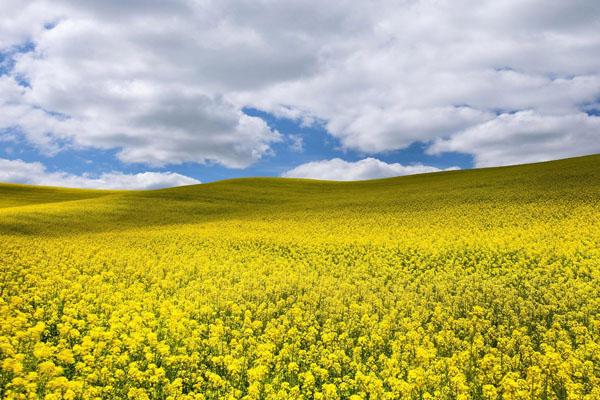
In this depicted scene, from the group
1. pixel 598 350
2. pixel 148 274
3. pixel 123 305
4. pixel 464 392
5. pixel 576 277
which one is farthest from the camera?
pixel 148 274

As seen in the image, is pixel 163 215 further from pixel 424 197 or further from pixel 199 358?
pixel 199 358

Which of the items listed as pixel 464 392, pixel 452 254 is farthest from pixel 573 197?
pixel 464 392

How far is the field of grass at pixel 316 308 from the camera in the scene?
7312 mm

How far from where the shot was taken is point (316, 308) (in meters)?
11.9

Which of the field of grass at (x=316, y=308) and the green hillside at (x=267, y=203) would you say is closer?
the field of grass at (x=316, y=308)

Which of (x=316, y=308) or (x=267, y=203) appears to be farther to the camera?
(x=267, y=203)

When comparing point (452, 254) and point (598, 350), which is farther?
point (452, 254)

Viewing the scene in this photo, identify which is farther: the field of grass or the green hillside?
the green hillside

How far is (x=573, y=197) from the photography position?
3002 centimetres

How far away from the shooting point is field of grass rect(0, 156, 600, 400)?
24.0 feet

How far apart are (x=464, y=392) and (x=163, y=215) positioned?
35.4 metres

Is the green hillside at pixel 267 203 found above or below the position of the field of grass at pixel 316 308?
above

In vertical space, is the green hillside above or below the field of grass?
above

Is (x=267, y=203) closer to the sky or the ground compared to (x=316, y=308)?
closer to the sky
